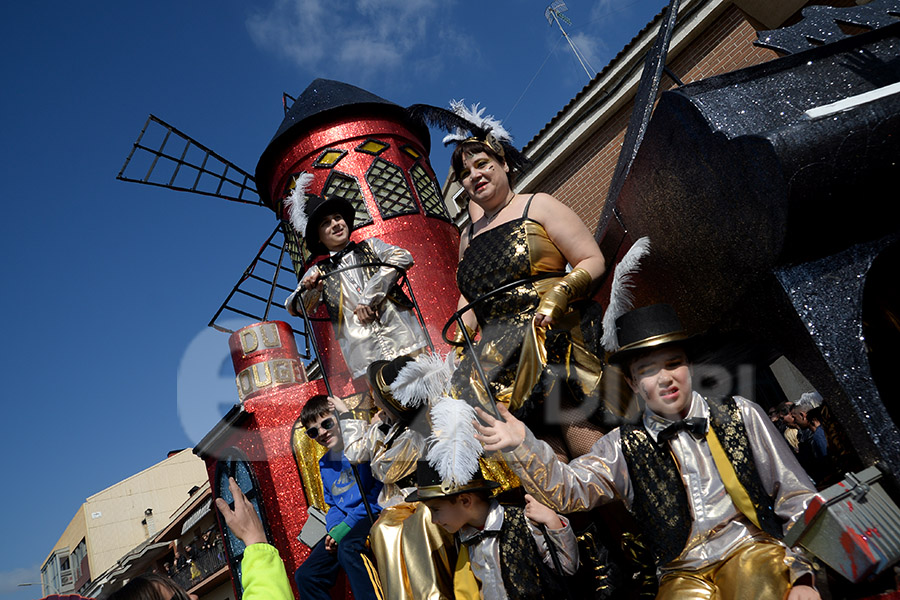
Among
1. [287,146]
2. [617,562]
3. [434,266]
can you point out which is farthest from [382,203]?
[617,562]

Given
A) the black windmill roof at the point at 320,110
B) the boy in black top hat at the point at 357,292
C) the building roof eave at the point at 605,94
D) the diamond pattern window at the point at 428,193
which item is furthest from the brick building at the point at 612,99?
the boy in black top hat at the point at 357,292

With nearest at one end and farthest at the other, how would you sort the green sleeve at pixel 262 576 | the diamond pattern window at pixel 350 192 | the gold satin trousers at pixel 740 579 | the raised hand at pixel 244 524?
1. the gold satin trousers at pixel 740 579
2. the green sleeve at pixel 262 576
3. the raised hand at pixel 244 524
4. the diamond pattern window at pixel 350 192

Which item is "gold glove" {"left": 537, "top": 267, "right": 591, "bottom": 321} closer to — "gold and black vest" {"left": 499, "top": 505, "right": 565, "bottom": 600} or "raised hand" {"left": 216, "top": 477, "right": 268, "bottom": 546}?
"gold and black vest" {"left": 499, "top": 505, "right": 565, "bottom": 600}

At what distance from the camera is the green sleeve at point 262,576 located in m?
2.57

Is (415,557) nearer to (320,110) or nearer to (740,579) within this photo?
(740,579)

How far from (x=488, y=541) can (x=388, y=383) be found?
1.00 meters

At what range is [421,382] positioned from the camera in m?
3.32

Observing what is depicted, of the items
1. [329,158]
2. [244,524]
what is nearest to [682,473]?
[244,524]

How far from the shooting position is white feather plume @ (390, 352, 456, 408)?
3316 millimetres

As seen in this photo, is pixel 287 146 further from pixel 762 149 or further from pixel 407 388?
pixel 762 149

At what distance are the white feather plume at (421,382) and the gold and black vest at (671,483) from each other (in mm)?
1068

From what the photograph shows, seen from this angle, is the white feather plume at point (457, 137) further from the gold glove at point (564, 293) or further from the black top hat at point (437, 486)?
the black top hat at point (437, 486)

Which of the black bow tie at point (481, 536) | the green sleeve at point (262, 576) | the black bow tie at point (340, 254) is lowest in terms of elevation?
the black bow tie at point (481, 536)

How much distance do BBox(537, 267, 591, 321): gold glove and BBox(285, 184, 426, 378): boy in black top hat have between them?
1.82 metres
